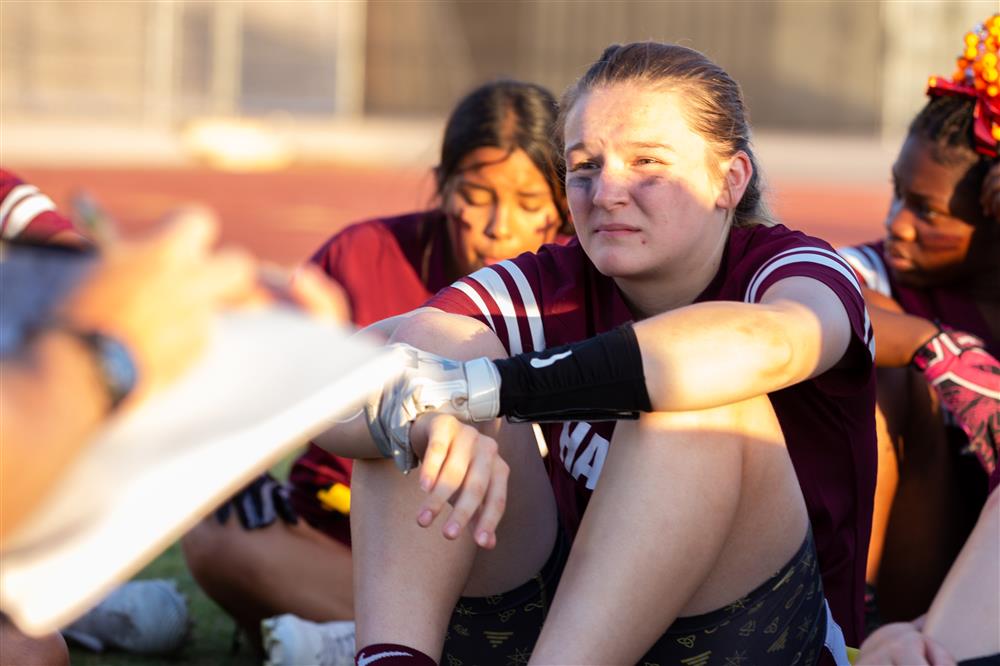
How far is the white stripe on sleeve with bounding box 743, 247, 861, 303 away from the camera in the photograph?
1987 millimetres

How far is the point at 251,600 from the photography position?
289 centimetres

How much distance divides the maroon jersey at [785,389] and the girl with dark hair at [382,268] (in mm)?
689

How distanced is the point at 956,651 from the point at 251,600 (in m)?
1.70

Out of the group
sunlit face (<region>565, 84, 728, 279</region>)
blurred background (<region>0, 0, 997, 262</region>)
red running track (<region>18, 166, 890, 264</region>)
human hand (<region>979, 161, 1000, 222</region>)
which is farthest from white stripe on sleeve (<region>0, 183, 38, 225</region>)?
blurred background (<region>0, 0, 997, 262</region>)

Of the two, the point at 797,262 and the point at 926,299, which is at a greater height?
the point at 797,262

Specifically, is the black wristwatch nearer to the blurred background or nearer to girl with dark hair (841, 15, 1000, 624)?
girl with dark hair (841, 15, 1000, 624)

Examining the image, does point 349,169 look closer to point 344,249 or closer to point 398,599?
point 344,249

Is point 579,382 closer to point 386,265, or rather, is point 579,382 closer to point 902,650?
point 902,650

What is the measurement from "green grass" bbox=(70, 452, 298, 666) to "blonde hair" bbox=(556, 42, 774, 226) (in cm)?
134

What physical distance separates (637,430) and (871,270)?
1.33 metres

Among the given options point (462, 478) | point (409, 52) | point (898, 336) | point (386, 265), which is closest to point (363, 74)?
point (409, 52)

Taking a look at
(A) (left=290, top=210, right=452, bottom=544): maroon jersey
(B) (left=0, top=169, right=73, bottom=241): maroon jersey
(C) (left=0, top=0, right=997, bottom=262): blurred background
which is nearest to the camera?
(B) (left=0, top=169, right=73, bottom=241): maroon jersey

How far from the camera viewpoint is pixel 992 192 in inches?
108

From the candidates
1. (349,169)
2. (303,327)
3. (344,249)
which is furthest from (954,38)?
(303,327)
